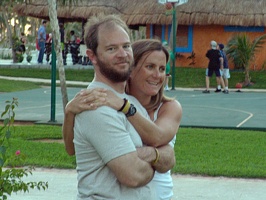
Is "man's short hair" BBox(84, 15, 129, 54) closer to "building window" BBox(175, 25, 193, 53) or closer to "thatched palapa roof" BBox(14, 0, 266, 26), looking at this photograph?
"thatched palapa roof" BBox(14, 0, 266, 26)

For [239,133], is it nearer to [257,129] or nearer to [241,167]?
[257,129]

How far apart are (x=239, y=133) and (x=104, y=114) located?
10.1 meters

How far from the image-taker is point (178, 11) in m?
34.3

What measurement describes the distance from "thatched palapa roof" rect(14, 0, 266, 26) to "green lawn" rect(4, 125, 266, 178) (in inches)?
803

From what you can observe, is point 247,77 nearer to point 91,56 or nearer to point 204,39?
point 204,39

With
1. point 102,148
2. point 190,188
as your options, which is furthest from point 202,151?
point 102,148

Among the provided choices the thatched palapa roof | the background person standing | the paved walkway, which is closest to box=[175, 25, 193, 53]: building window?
the thatched palapa roof

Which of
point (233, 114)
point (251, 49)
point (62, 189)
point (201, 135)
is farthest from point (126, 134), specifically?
point (251, 49)

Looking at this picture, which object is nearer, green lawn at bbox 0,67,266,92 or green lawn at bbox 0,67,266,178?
green lawn at bbox 0,67,266,178

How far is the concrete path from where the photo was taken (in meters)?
7.63

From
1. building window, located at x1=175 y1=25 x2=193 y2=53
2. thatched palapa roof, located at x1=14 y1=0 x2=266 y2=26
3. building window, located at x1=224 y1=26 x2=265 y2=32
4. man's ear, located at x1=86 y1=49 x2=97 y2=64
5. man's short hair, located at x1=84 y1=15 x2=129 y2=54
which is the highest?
thatched palapa roof, located at x1=14 y1=0 x2=266 y2=26

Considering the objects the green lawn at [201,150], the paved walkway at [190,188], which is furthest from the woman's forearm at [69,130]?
the green lawn at [201,150]

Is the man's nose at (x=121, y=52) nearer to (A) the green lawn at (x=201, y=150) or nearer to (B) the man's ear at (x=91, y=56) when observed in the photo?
(B) the man's ear at (x=91, y=56)

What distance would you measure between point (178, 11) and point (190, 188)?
2675 centimetres
